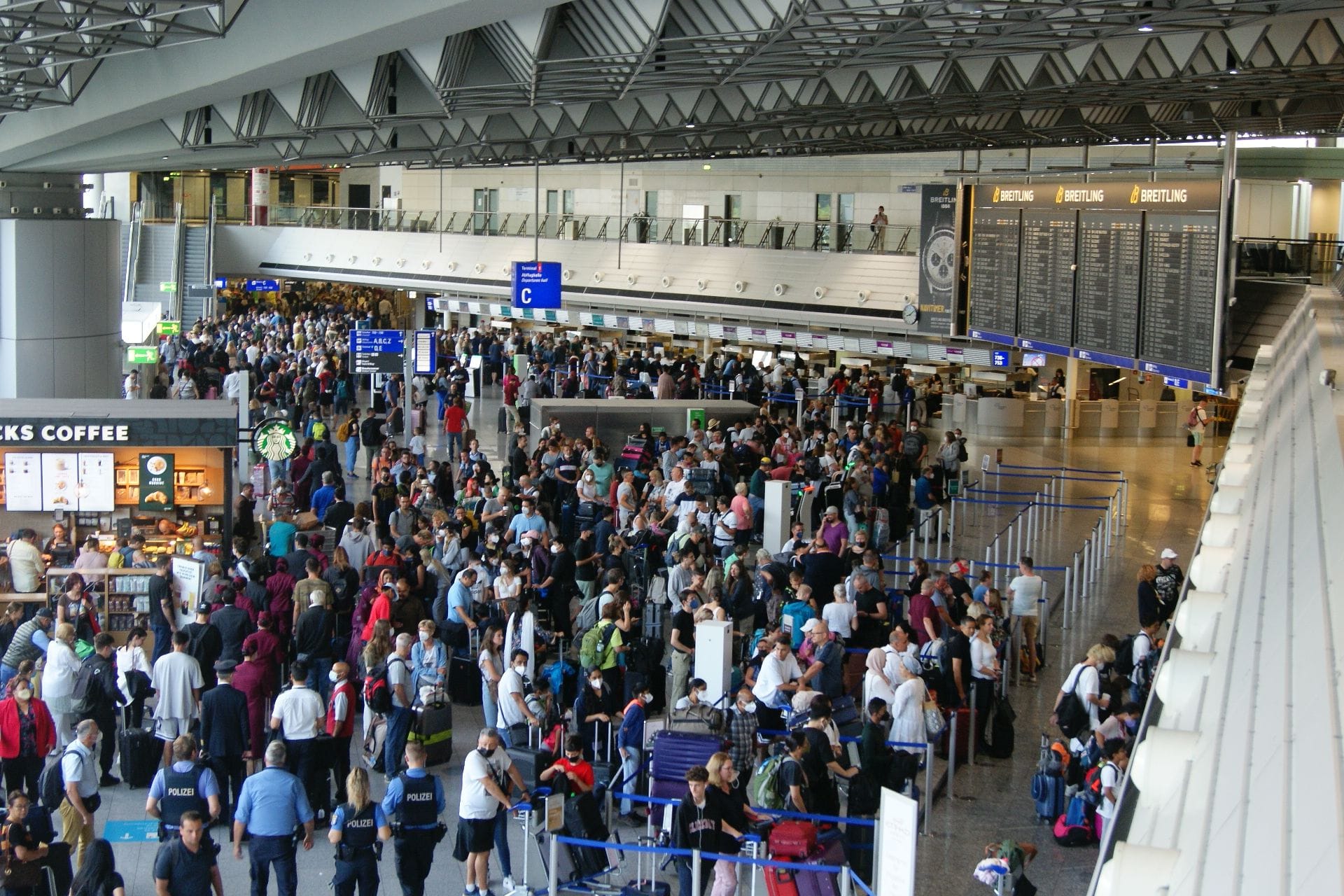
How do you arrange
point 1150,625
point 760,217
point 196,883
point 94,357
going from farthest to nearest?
point 760,217 < point 94,357 < point 1150,625 < point 196,883

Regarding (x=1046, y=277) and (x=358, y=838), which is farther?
(x=1046, y=277)

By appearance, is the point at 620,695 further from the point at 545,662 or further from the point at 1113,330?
the point at 1113,330

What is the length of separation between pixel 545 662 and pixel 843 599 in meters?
2.57

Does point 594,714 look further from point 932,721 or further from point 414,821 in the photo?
point 414,821

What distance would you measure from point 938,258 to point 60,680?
39.6 feet

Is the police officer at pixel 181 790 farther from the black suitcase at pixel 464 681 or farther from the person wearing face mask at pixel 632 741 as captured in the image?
the black suitcase at pixel 464 681

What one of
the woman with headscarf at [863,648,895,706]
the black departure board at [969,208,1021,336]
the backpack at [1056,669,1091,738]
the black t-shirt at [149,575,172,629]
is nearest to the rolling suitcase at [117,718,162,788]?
the black t-shirt at [149,575,172,629]

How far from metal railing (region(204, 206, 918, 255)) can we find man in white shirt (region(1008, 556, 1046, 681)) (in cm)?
2005

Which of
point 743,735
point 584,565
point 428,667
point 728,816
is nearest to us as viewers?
point 728,816

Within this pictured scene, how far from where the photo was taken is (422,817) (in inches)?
331

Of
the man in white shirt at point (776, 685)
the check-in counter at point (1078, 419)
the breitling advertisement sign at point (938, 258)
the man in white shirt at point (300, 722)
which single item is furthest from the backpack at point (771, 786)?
the check-in counter at point (1078, 419)

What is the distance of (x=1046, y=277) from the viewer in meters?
16.7

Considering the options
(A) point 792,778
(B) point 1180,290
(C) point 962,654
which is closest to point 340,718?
(A) point 792,778

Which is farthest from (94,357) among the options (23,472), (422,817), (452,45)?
(422,817)
